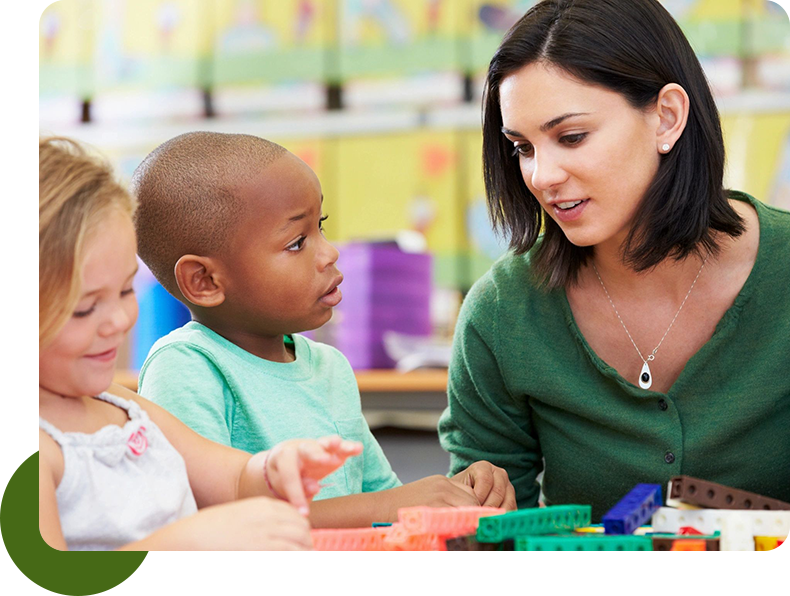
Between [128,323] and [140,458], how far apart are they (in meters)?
0.10

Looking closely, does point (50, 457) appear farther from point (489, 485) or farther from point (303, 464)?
point (489, 485)

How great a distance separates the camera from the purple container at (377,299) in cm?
188

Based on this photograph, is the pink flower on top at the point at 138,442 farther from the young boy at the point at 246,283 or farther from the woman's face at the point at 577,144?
the woman's face at the point at 577,144

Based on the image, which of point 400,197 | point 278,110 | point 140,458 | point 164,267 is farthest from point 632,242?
point 278,110

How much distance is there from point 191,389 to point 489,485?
0.31m

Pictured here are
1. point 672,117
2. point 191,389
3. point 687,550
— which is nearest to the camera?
point 687,550

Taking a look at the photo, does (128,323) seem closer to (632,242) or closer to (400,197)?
(632,242)

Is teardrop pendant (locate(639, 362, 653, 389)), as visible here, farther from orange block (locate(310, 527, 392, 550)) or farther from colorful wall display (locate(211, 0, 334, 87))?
colorful wall display (locate(211, 0, 334, 87))

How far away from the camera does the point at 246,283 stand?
78cm

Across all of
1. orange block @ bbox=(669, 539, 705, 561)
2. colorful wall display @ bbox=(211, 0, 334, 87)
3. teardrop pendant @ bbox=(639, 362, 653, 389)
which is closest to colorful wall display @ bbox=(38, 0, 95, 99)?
colorful wall display @ bbox=(211, 0, 334, 87)

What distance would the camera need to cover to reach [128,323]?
0.52 metres

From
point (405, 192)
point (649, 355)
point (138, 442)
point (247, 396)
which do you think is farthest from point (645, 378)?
point (405, 192)

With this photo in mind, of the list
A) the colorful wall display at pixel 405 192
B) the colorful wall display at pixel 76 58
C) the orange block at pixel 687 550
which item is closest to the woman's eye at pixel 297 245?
the orange block at pixel 687 550

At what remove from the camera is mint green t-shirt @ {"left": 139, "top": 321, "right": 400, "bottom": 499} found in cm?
72
